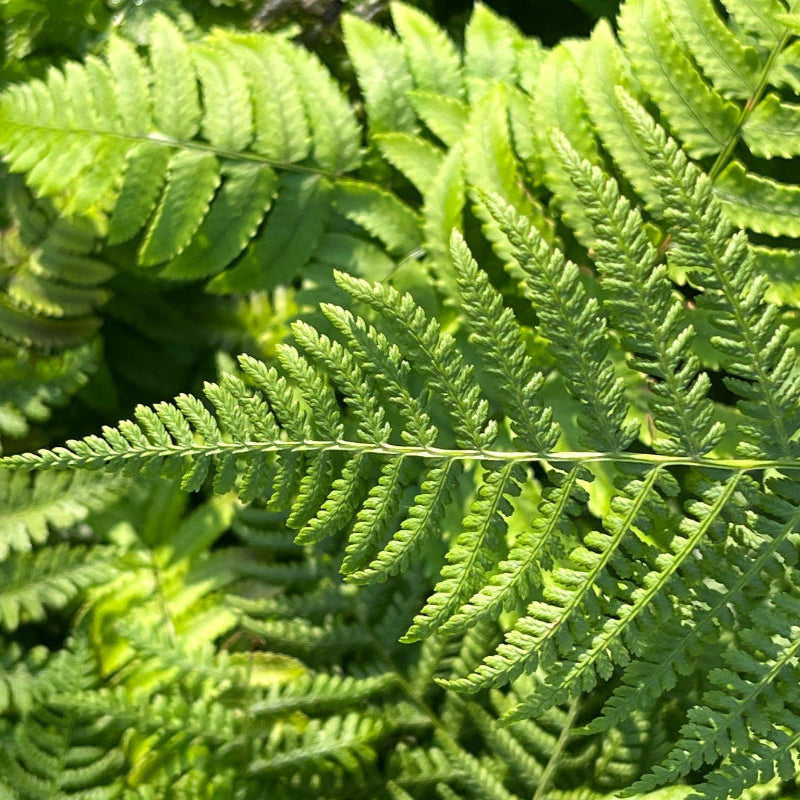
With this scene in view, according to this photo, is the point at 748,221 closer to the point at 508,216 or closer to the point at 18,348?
the point at 508,216

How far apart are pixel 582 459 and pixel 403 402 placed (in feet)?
0.93

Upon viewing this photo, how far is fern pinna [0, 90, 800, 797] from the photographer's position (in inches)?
47.3

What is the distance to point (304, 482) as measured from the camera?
126cm

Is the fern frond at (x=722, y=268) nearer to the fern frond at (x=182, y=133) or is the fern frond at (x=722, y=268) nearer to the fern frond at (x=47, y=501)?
the fern frond at (x=182, y=133)

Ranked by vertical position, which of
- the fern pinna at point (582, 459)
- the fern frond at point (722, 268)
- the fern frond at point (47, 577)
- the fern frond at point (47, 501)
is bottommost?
the fern frond at point (47, 577)

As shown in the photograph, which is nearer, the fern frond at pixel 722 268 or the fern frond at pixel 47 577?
the fern frond at pixel 722 268

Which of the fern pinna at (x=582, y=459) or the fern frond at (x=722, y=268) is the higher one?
the fern frond at (x=722, y=268)

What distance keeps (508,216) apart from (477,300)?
13 centimetres

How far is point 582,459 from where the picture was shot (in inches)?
49.9

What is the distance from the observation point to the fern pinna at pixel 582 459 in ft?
3.94

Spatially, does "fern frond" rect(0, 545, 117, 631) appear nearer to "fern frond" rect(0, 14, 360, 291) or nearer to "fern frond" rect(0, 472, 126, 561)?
"fern frond" rect(0, 472, 126, 561)

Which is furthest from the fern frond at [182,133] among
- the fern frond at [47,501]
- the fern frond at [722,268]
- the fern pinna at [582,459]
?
the fern frond at [722,268]

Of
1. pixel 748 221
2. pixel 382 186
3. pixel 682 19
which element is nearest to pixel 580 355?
pixel 748 221

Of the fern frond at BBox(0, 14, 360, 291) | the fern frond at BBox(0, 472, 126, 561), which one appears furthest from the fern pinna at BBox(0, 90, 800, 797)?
the fern frond at BBox(0, 472, 126, 561)
